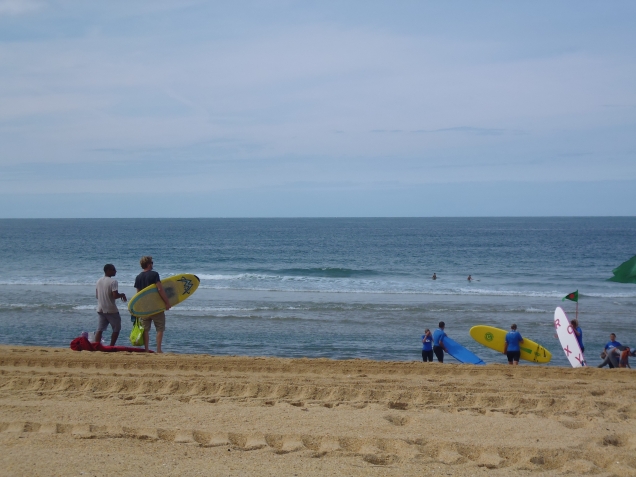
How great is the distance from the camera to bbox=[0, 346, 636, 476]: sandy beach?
539 centimetres

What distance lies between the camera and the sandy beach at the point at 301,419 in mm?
5391

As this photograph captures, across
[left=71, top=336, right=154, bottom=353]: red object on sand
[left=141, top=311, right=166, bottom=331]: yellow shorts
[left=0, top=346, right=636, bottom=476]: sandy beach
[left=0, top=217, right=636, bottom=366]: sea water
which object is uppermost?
[left=141, top=311, right=166, bottom=331]: yellow shorts

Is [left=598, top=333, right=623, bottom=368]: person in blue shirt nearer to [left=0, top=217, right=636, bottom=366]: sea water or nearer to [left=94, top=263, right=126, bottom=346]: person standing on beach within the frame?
[left=0, top=217, right=636, bottom=366]: sea water

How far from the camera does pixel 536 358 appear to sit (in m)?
14.2

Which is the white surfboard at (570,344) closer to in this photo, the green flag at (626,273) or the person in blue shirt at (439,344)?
the person in blue shirt at (439,344)

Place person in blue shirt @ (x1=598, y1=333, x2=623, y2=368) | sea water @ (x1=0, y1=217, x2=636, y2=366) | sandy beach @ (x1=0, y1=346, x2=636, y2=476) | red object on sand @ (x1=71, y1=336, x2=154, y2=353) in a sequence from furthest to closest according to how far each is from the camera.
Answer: sea water @ (x1=0, y1=217, x2=636, y2=366) < person in blue shirt @ (x1=598, y1=333, x2=623, y2=368) < red object on sand @ (x1=71, y1=336, x2=154, y2=353) < sandy beach @ (x1=0, y1=346, x2=636, y2=476)

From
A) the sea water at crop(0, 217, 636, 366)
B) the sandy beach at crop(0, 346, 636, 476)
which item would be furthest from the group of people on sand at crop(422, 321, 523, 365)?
the sandy beach at crop(0, 346, 636, 476)

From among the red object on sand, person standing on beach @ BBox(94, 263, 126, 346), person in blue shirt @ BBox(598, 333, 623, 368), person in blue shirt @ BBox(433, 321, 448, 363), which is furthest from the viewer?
person in blue shirt @ BBox(433, 321, 448, 363)

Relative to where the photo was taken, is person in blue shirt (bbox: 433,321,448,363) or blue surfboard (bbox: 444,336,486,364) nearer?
person in blue shirt (bbox: 433,321,448,363)

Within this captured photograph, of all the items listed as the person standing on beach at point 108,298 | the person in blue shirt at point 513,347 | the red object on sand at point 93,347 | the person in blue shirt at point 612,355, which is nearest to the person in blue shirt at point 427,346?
the person in blue shirt at point 513,347

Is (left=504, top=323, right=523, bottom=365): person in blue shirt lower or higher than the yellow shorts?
lower

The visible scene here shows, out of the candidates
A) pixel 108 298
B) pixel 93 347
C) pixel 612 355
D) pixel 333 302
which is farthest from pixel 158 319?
pixel 333 302

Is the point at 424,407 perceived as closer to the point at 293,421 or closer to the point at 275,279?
the point at 293,421

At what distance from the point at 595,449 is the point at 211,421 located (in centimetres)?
389
